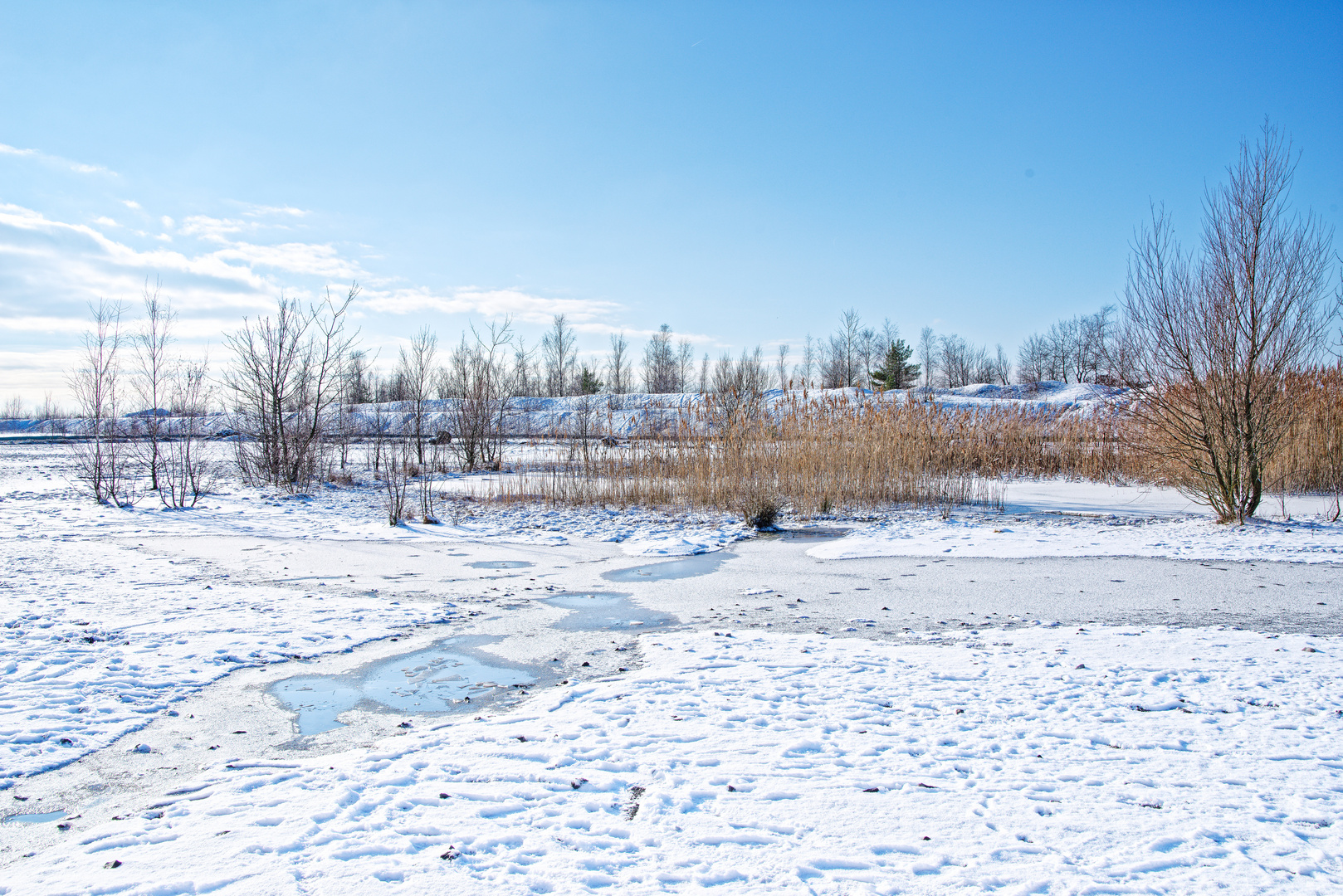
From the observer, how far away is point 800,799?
2234 mm

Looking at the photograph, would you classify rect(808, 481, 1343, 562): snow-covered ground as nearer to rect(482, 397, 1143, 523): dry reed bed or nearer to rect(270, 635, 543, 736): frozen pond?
rect(482, 397, 1143, 523): dry reed bed

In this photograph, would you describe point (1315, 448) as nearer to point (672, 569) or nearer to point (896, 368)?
point (672, 569)

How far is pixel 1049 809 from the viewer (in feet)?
7.01

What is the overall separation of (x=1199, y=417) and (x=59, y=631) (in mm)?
11727

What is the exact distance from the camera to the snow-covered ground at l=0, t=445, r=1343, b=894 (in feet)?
6.18

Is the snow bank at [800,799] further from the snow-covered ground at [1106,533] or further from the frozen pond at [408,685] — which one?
the snow-covered ground at [1106,533]

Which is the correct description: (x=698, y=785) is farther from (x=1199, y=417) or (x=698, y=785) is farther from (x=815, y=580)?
(x=1199, y=417)

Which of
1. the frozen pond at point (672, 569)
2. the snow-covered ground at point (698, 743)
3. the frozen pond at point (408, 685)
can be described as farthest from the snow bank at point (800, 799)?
the frozen pond at point (672, 569)

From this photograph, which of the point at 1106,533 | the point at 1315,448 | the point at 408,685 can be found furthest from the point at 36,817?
the point at 1315,448

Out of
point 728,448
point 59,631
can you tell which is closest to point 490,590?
point 59,631

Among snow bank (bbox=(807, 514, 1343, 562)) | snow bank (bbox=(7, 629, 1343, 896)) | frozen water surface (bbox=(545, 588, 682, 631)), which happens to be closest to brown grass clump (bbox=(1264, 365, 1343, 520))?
snow bank (bbox=(807, 514, 1343, 562))

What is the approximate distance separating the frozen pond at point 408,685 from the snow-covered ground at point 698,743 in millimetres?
119

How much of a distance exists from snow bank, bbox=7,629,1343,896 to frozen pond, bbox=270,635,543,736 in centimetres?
40

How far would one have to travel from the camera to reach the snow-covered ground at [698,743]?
1.88m
